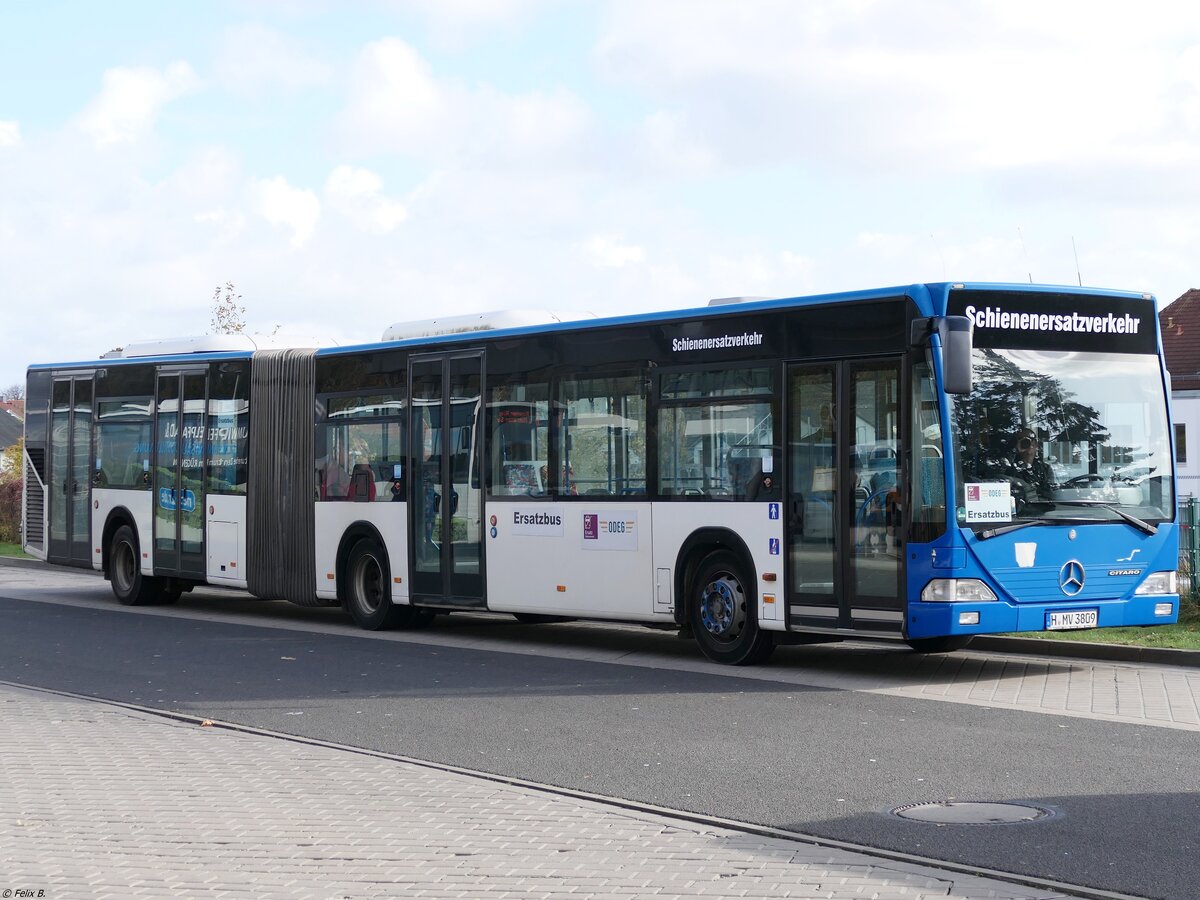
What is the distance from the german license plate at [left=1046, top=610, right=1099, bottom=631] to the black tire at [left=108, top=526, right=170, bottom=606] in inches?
523

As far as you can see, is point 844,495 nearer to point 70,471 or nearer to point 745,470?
point 745,470

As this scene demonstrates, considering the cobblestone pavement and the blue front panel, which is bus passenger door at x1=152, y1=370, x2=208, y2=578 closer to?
the cobblestone pavement

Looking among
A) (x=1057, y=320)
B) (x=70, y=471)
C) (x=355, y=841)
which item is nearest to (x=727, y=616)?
(x=1057, y=320)

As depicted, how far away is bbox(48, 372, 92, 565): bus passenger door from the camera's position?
22359mm

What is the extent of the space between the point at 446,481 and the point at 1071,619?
6968mm

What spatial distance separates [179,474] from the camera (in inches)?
817

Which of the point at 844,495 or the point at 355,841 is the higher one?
the point at 844,495

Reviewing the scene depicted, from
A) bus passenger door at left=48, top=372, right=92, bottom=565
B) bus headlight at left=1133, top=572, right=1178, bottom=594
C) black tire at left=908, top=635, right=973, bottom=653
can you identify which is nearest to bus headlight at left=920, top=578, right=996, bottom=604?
black tire at left=908, top=635, right=973, bottom=653

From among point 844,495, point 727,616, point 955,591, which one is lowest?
point 727,616

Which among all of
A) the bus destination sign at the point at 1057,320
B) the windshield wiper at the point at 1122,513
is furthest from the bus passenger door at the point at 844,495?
the windshield wiper at the point at 1122,513

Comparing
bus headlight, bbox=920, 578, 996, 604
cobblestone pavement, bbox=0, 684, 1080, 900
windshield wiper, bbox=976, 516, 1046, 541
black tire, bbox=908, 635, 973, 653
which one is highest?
windshield wiper, bbox=976, 516, 1046, 541

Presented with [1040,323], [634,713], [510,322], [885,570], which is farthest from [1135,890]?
[510,322]

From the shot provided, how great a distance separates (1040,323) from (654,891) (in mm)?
7825

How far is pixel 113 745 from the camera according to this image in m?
9.91
